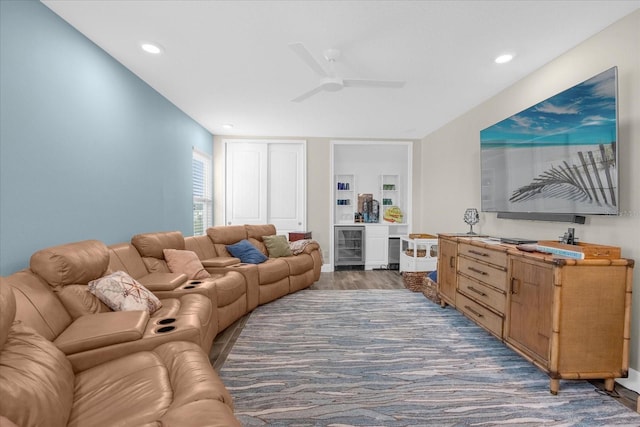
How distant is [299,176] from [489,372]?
4.34m

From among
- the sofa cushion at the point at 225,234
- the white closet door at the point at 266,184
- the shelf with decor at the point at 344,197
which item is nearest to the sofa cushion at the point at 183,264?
the sofa cushion at the point at 225,234

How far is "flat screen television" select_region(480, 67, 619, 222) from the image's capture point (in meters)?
2.06

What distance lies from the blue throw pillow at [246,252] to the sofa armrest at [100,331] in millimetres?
2287

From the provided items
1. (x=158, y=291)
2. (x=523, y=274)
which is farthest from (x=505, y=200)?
(x=158, y=291)

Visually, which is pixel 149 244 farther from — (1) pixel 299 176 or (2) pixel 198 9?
(1) pixel 299 176

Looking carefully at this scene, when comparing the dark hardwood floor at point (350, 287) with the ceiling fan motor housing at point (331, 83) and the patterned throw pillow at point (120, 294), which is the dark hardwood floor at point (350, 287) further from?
the ceiling fan motor housing at point (331, 83)

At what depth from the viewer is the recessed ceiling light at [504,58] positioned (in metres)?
2.60

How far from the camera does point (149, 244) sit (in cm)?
300

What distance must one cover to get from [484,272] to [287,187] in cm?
387

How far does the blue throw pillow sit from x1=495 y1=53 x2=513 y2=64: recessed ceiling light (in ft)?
11.6

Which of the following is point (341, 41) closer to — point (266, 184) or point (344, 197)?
point (266, 184)

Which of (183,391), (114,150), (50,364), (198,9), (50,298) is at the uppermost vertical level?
(198,9)

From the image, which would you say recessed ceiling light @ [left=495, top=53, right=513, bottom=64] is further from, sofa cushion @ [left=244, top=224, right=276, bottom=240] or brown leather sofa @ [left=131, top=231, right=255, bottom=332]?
sofa cushion @ [left=244, top=224, right=276, bottom=240]

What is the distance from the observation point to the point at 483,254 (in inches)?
108
